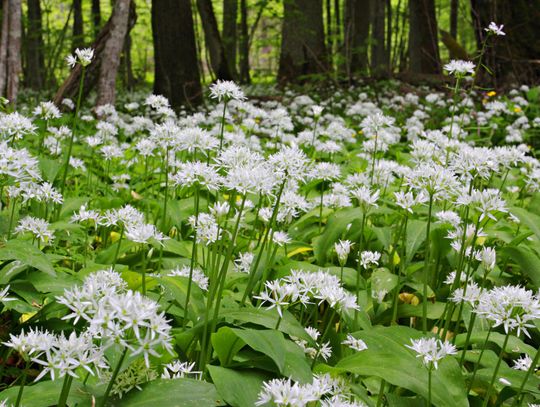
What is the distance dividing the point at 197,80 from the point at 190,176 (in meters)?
8.54

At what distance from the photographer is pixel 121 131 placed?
6.82 metres

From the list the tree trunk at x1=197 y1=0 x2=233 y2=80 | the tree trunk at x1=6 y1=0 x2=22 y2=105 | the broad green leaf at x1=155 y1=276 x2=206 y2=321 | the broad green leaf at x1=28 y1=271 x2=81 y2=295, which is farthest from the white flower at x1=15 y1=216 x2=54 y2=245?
the tree trunk at x1=197 y1=0 x2=233 y2=80

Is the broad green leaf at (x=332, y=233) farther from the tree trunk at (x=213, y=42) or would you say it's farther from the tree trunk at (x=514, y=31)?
the tree trunk at (x=213, y=42)

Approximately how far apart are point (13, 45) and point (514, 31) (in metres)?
7.60

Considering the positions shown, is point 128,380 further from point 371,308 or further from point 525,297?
point 371,308

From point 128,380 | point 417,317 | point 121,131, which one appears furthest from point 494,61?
point 128,380

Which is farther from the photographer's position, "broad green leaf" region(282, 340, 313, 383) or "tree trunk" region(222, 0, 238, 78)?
"tree trunk" region(222, 0, 238, 78)

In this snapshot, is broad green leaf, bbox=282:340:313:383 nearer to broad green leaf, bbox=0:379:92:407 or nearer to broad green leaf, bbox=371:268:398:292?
broad green leaf, bbox=0:379:92:407

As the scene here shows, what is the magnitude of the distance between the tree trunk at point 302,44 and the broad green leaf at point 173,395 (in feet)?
41.7

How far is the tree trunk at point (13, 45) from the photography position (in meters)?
5.50

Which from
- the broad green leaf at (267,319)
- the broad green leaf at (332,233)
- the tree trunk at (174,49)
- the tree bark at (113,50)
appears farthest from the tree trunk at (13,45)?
the broad green leaf at (267,319)

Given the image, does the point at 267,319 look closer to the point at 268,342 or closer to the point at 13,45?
the point at 268,342

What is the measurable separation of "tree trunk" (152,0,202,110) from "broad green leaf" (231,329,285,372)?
8.45 meters

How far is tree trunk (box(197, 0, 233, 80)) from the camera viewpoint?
40.6 ft
